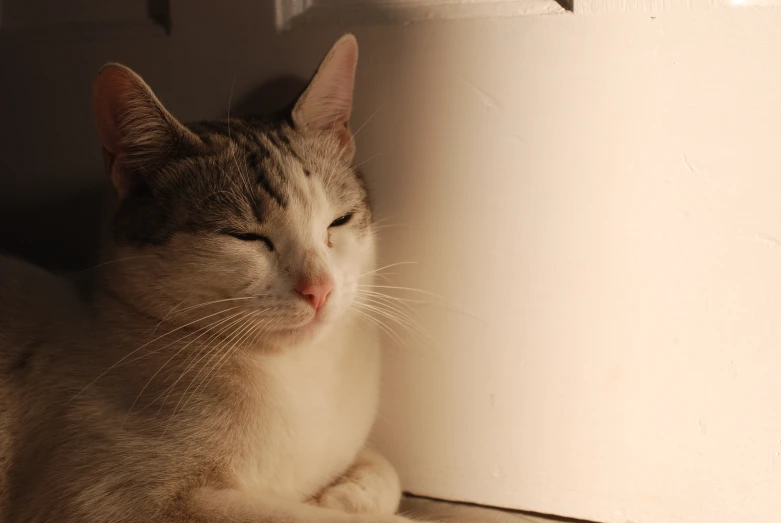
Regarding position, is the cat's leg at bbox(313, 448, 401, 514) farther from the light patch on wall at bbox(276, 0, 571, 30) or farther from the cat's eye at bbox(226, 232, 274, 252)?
the light patch on wall at bbox(276, 0, 571, 30)

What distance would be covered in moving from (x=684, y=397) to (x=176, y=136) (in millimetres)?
1179

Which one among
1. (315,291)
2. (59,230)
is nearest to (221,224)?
(315,291)

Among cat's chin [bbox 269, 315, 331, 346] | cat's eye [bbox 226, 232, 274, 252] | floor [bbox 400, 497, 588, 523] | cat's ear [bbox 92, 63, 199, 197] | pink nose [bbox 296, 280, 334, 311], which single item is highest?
cat's ear [bbox 92, 63, 199, 197]

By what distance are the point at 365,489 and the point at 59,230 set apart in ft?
3.73

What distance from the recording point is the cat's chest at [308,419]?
1.17m

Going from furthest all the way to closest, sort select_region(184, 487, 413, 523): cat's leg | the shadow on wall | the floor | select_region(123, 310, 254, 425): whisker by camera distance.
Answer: the shadow on wall < the floor < select_region(123, 310, 254, 425): whisker < select_region(184, 487, 413, 523): cat's leg

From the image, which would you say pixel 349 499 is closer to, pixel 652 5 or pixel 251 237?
pixel 251 237

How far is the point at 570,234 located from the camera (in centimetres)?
138

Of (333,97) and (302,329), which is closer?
(302,329)

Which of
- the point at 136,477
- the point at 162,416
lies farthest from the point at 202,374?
the point at 136,477

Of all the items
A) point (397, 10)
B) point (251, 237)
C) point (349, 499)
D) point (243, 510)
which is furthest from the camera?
point (397, 10)

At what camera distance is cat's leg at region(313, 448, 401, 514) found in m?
1.29

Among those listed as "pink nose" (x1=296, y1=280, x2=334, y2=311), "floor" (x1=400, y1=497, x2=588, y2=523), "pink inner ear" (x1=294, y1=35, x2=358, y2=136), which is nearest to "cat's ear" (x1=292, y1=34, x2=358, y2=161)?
"pink inner ear" (x1=294, y1=35, x2=358, y2=136)

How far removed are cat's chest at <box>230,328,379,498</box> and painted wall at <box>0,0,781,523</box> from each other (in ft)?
0.73
